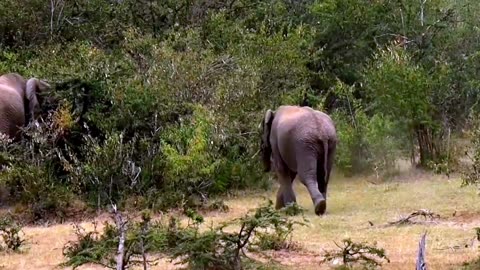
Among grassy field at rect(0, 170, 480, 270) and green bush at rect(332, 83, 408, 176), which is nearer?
grassy field at rect(0, 170, 480, 270)

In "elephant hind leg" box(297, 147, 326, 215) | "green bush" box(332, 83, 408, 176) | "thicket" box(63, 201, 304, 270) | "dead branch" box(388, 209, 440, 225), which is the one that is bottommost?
"green bush" box(332, 83, 408, 176)

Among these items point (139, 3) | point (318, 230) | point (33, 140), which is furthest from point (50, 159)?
point (139, 3)

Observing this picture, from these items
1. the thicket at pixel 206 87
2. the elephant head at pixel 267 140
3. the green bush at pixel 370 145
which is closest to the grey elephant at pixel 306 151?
the elephant head at pixel 267 140

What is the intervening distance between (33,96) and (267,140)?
196 inches

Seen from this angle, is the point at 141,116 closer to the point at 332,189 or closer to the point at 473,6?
the point at 332,189

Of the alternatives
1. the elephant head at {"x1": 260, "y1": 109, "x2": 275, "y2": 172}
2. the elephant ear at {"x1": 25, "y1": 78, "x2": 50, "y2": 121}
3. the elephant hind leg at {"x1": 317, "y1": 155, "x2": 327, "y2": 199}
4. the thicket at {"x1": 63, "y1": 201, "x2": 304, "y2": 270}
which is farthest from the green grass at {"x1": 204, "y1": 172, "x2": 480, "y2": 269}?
the elephant ear at {"x1": 25, "y1": 78, "x2": 50, "y2": 121}

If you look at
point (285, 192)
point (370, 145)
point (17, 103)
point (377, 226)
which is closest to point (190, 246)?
point (377, 226)

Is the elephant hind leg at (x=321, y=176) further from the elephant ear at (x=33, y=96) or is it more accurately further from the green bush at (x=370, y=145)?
the elephant ear at (x=33, y=96)

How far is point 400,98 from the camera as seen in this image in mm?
21141

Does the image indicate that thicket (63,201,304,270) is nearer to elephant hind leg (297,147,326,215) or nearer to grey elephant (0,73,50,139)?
elephant hind leg (297,147,326,215)

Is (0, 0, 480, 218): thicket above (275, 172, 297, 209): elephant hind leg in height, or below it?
above

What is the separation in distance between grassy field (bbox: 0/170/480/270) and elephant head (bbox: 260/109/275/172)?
2.40 feet

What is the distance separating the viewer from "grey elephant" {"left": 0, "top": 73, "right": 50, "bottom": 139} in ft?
59.1

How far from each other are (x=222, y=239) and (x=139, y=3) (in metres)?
18.1
